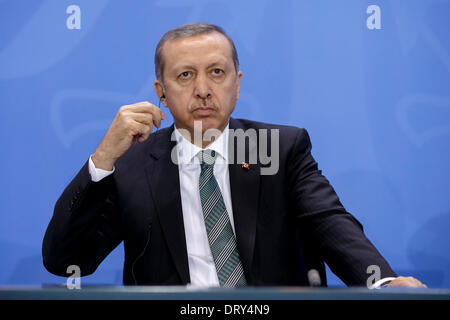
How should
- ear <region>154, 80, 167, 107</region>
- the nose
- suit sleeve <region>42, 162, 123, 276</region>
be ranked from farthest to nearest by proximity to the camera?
ear <region>154, 80, 167, 107</region> < the nose < suit sleeve <region>42, 162, 123, 276</region>

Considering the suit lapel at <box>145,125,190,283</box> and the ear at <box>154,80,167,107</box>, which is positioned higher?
the ear at <box>154,80,167,107</box>

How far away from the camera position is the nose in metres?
1.59

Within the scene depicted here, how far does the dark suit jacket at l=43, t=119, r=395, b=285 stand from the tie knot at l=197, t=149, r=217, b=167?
74mm

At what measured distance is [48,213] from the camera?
7.41 ft

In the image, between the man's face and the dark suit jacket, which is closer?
the dark suit jacket

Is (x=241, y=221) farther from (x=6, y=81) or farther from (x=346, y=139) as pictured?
(x=6, y=81)

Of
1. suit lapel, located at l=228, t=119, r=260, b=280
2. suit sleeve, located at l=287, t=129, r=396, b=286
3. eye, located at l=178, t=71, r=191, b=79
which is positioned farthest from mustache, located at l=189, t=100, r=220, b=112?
suit sleeve, located at l=287, t=129, r=396, b=286

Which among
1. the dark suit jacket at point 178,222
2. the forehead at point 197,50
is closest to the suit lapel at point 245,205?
the dark suit jacket at point 178,222

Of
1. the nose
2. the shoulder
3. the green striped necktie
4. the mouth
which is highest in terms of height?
the nose

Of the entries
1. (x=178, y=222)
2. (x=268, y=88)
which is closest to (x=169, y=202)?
(x=178, y=222)

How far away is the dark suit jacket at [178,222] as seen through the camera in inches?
58.5

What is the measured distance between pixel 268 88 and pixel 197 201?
0.86 meters

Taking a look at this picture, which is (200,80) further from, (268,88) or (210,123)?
(268,88)

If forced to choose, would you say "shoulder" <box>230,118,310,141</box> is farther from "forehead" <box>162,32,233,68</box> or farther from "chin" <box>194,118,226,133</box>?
"forehead" <box>162,32,233,68</box>
